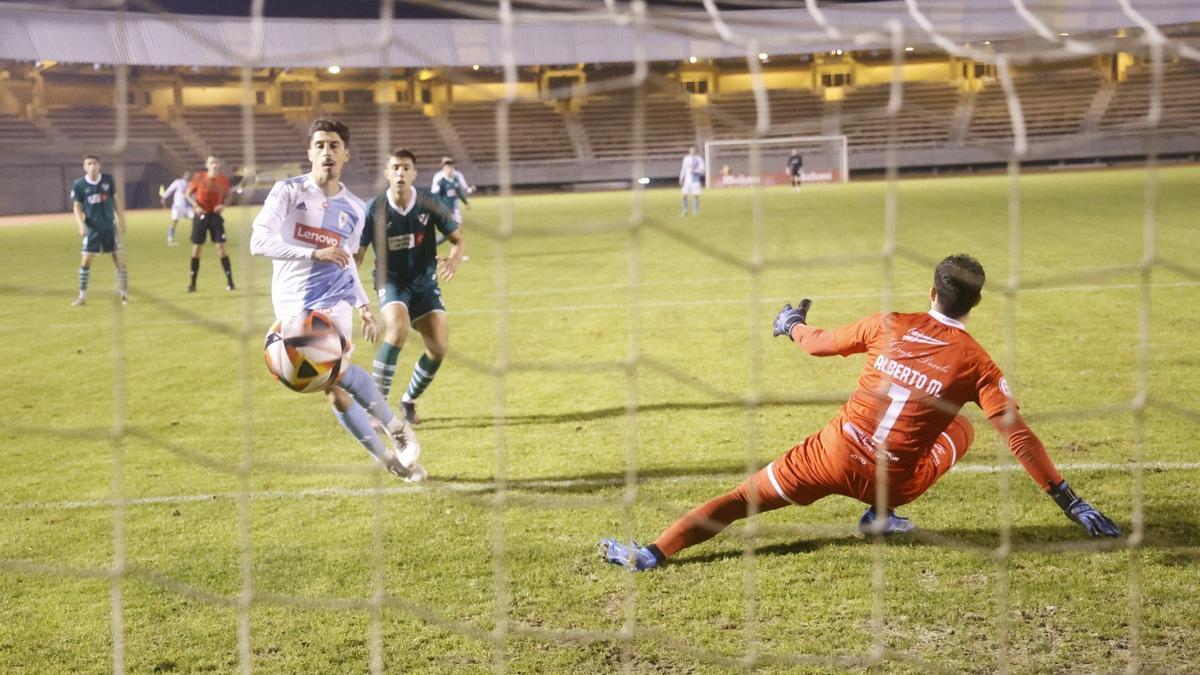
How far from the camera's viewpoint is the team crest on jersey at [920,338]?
154 inches

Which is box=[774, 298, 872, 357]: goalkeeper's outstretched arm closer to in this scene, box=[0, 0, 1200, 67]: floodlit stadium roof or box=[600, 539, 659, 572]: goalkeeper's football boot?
box=[600, 539, 659, 572]: goalkeeper's football boot

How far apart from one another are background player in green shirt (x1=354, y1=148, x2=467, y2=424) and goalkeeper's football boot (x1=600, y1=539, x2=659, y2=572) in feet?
8.26

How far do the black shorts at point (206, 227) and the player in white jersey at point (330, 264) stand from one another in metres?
9.09

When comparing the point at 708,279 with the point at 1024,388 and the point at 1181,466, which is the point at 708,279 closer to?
the point at 1024,388

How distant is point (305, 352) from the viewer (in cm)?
489

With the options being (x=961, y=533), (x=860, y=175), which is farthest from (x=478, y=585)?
(x=860, y=175)

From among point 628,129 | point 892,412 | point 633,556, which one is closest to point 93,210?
point 633,556

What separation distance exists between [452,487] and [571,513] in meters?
0.75

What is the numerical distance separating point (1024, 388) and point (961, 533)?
2.81 m

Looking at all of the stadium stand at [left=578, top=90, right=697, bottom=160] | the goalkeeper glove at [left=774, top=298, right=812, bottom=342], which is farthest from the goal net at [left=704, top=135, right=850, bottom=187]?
the goalkeeper glove at [left=774, top=298, right=812, bottom=342]

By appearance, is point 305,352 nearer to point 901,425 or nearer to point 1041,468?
point 901,425

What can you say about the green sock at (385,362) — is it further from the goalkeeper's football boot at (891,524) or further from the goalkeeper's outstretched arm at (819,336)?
the goalkeeper's football boot at (891,524)

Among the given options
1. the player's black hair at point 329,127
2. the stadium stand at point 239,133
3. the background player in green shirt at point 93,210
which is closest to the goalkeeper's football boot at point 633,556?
the player's black hair at point 329,127

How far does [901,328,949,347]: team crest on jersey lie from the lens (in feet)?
12.8
